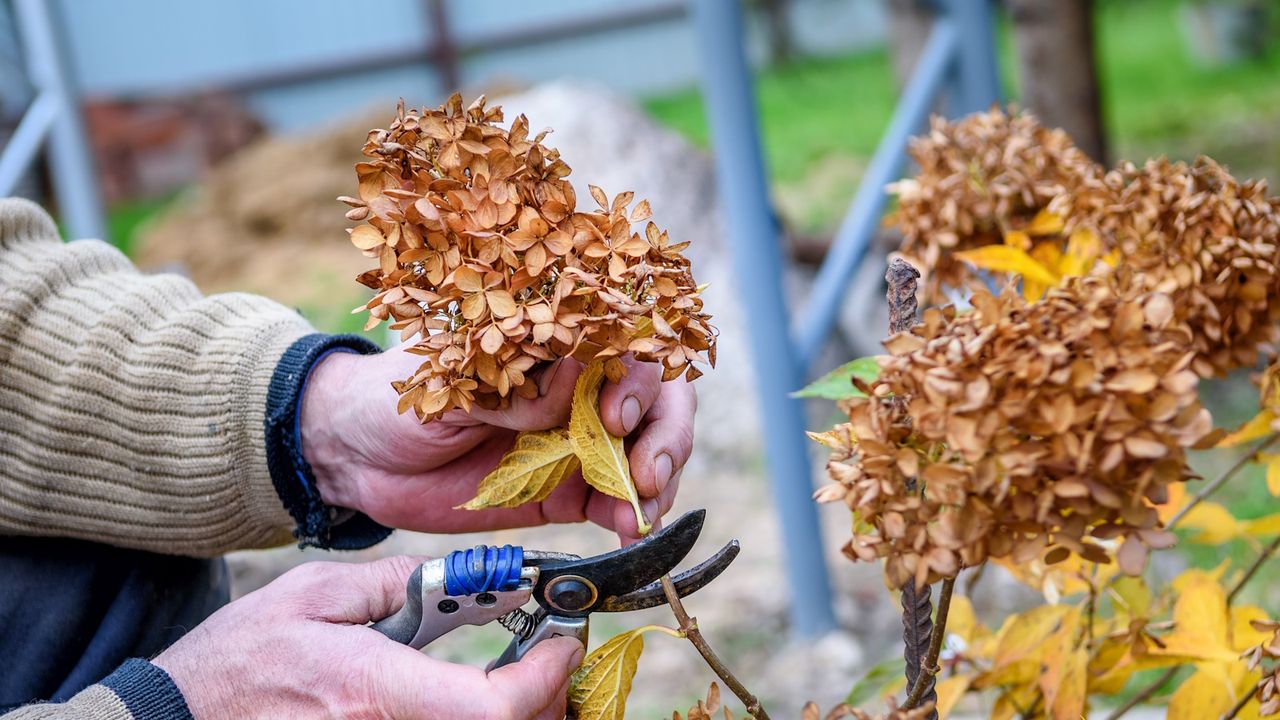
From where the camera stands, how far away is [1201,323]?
32.2 inches

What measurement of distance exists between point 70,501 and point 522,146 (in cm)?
61

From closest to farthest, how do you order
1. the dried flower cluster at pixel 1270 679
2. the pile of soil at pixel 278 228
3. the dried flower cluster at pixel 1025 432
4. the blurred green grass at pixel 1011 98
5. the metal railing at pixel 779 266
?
the dried flower cluster at pixel 1025 432 → the dried flower cluster at pixel 1270 679 → the metal railing at pixel 779 266 → the pile of soil at pixel 278 228 → the blurred green grass at pixel 1011 98

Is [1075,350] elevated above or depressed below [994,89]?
above

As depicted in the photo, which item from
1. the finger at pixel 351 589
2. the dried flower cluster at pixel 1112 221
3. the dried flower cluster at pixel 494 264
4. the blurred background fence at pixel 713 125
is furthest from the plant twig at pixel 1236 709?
the blurred background fence at pixel 713 125

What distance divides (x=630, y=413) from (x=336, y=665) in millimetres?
277

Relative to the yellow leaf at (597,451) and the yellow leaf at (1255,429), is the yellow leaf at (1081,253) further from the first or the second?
the yellow leaf at (597,451)

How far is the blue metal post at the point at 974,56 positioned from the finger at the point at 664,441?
6.70 feet

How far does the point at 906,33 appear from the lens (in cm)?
367

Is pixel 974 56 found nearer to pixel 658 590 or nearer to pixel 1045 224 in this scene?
pixel 1045 224

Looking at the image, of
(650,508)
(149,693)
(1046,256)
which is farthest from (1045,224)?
(149,693)

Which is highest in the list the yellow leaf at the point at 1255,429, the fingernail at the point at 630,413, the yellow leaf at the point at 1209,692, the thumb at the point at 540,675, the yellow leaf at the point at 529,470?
the fingernail at the point at 630,413

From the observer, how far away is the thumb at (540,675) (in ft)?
2.44

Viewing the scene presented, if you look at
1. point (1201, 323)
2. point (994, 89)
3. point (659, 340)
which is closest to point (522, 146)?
point (659, 340)

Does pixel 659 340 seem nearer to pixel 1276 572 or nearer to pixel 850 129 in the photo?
pixel 1276 572
